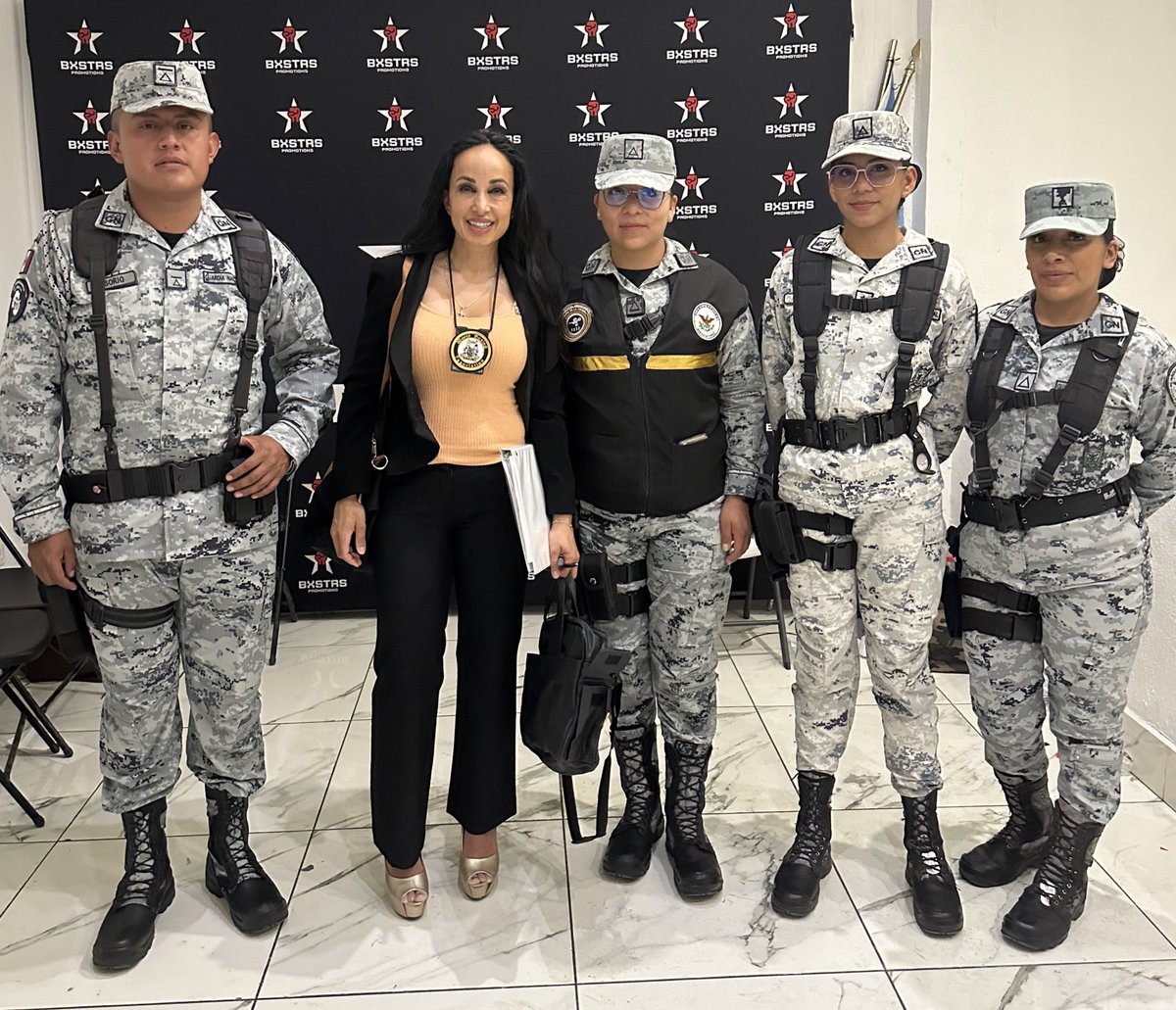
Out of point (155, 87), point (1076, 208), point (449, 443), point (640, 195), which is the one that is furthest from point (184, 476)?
point (1076, 208)

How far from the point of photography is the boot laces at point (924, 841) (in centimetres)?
251

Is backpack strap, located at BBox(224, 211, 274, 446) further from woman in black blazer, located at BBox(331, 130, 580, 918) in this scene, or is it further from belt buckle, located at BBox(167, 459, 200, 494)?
woman in black blazer, located at BBox(331, 130, 580, 918)

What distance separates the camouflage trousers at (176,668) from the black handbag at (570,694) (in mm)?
658

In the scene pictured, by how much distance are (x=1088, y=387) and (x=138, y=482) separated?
2.03 m

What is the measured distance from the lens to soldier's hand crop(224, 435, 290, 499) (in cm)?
229

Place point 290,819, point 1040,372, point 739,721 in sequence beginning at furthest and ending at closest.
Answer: point 739,721, point 290,819, point 1040,372

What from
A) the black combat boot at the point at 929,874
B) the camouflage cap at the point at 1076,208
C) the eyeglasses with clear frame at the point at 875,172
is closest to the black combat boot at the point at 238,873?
the black combat boot at the point at 929,874

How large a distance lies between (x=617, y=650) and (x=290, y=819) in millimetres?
1236

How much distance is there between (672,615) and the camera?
2.51 meters

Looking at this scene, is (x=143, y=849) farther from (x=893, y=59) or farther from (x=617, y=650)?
(x=893, y=59)

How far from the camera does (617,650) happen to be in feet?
7.91

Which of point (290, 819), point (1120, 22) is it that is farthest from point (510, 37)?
point (290, 819)

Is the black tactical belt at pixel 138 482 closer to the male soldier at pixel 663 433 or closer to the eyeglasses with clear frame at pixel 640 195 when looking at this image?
the male soldier at pixel 663 433

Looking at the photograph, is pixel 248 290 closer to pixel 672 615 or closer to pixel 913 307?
pixel 672 615
